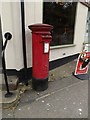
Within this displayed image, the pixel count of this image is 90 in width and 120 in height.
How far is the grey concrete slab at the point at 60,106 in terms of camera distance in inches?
75.3

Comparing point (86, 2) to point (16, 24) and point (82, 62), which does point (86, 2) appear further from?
point (16, 24)

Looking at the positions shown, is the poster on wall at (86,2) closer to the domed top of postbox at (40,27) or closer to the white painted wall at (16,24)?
the white painted wall at (16,24)

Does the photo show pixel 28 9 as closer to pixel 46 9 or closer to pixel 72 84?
pixel 46 9

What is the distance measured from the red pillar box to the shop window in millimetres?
1328

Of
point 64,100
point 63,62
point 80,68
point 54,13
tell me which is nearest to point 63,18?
point 54,13

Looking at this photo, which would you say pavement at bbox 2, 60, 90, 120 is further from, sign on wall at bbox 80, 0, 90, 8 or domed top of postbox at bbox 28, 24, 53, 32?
sign on wall at bbox 80, 0, 90, 8

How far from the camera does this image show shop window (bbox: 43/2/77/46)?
350 cm

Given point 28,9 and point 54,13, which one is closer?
point 28,9

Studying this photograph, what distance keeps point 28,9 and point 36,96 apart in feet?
7.85

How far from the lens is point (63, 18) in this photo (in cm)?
415

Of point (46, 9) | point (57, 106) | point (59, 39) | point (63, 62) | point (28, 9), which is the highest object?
point (46, 9)

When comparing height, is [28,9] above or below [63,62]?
above

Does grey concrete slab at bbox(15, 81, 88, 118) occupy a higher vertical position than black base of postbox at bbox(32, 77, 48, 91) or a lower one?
lower

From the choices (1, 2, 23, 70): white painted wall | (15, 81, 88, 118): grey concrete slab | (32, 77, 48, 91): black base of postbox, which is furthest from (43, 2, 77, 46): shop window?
(15, 81, 88, 118): grey concrete slab
